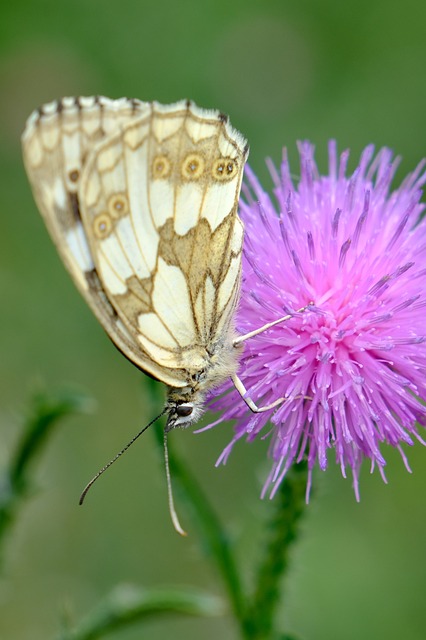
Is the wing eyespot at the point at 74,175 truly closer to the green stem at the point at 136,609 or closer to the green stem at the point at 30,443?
the green stem at the point at 30,443

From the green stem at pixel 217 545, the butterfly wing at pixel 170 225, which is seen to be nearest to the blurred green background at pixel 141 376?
the green stem at pixel 217 545

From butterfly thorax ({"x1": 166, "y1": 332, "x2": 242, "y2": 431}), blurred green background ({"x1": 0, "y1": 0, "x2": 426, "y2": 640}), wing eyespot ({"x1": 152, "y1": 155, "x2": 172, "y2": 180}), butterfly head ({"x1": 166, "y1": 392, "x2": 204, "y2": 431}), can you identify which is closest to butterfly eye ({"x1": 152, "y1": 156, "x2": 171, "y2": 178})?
wing eyespot ({"x1": 152, "y1": 155, "x2": 172, "y2": 180})

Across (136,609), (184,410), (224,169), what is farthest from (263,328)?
(136,609)

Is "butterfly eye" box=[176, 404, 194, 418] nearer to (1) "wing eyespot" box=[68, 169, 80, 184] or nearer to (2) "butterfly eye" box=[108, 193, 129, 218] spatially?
(2) "butterfly eye" box=[108, 193, 129, 218]

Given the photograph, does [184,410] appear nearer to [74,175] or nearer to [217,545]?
[217,545]

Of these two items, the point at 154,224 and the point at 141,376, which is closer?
the point at 154,224

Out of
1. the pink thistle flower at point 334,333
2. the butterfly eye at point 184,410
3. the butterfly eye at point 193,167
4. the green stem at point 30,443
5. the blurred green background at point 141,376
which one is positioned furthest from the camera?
the blurred green background at point 141,376

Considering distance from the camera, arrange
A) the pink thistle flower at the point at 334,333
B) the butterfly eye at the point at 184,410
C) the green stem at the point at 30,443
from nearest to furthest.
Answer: the pink thistle flower at the point at 334,333 → the butterfly eye at the point at 184,410 → the green stem at the point at 30,443
